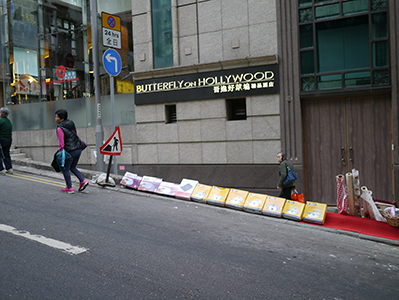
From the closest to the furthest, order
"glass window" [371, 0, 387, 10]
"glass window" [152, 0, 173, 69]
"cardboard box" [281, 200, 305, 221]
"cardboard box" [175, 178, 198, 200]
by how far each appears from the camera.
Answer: "cardboard box" [281, 200, 305, 221]
"cardboard box" [175, 178, 198, 200]
"glass window" [371, 0, 387, 10]
"glass window" [152, 0, 173, 69]

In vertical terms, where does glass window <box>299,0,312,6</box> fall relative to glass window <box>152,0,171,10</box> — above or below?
below

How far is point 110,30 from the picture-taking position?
1192 centimetres

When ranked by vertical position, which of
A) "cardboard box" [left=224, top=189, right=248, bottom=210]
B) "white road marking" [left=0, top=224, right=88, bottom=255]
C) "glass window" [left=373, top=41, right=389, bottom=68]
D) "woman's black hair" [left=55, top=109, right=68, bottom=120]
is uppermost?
"glass window" [left=373, top=41, right=389, bottom=68]

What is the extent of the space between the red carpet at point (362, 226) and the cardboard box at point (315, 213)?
0.18 metres

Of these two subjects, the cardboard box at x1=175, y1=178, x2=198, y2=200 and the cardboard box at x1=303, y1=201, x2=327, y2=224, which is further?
the cardboard box at x1=175, y1=178, x2=198, y2=200

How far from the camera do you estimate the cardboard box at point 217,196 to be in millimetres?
9055

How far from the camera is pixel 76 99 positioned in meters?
15.5

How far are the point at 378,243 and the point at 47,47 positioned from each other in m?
15.1

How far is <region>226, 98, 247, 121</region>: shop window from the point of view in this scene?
12312mm

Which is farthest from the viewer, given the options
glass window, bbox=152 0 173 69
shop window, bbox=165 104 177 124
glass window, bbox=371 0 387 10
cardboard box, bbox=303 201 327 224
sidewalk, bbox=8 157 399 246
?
shop window, bbox=165 104 177 124

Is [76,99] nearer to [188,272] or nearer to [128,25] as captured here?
[128,25]

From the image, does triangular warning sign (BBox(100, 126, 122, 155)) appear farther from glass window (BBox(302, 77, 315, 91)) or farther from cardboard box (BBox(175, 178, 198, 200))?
glass window (BBox(302, 77, 315, 91))

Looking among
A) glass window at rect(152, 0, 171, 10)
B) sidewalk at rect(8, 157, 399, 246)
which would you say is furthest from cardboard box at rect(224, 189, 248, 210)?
glass window at rect(152, 0, 171, 10)

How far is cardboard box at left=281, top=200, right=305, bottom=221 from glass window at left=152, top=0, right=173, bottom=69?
23.4ft
